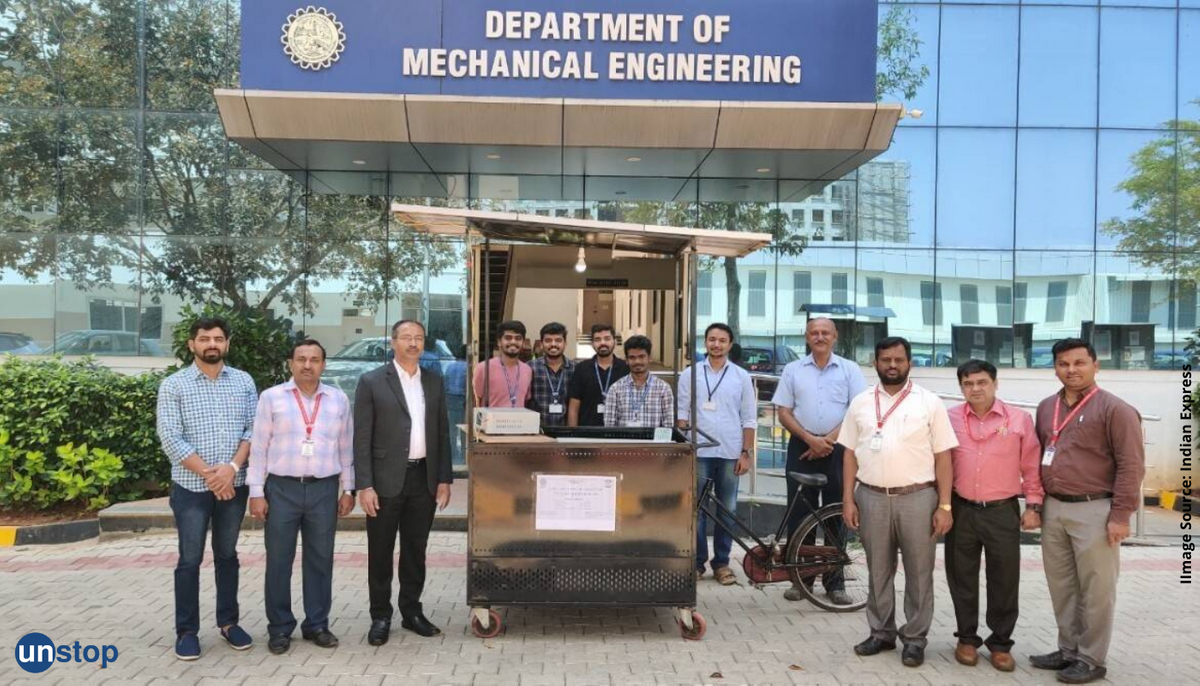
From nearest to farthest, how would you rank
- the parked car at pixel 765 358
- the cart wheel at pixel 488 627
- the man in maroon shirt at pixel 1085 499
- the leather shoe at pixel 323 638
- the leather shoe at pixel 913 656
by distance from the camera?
1. the man in maroon shirt at pixel 1085 499
2. the leather shoe at pixel 913 656
3. the leather shoe at pixel 323 638
4. the cart wheel at pixel 488 627
5. the parked car at pixel 765 358

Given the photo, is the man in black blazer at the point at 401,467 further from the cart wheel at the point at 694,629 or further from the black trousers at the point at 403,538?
the cart wheel at the point at 694,629

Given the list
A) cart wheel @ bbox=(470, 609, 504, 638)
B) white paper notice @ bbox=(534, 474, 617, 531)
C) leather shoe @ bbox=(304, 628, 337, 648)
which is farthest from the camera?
cart wheel @ bbox=(470, 609, 504, 638)

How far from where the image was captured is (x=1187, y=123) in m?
12.2

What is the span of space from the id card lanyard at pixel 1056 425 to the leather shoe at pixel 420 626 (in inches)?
147

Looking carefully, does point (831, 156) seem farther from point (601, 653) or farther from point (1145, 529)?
point (601, 653)

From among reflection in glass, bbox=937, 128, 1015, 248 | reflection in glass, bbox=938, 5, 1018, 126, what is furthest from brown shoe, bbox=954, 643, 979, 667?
reflection in glass, bbox=938, 5, 1018, 126

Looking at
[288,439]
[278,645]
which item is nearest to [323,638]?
[278,645]

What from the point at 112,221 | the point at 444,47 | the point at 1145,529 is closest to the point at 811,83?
the point at 444,47

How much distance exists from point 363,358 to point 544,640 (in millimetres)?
6862

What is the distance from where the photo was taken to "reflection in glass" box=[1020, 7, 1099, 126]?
12.2 metres

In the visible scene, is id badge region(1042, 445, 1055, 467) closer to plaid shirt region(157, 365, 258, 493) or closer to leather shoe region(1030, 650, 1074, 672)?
leather shoe region(1030, 650, 1074, 672)

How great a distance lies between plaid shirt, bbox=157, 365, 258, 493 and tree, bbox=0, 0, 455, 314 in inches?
259

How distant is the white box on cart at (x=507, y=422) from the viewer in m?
5.46

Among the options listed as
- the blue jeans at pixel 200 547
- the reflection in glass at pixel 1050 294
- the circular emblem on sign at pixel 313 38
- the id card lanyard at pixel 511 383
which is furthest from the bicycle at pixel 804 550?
the reflection in glass at pixel 1050 294
